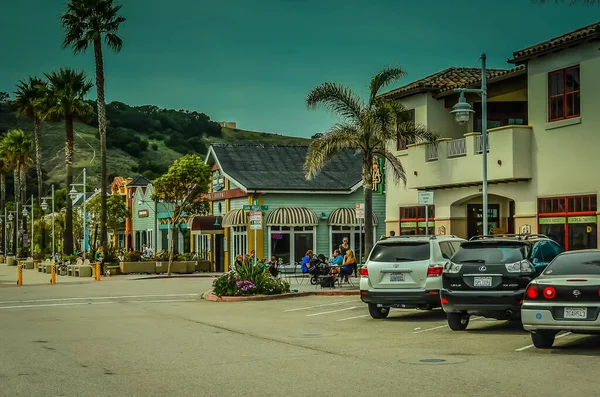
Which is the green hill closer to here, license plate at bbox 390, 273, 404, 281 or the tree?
the tree

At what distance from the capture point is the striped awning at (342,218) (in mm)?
52697

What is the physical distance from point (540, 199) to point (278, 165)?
89.5ft

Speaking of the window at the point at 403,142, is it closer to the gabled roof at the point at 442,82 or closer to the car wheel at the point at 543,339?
the gabled roof at the point at 442,82

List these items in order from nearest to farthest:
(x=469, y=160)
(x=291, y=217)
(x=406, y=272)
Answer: (x=406, y=272), (x=469, y=160), (x=291, y=217)

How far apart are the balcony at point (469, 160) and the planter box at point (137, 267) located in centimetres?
2118

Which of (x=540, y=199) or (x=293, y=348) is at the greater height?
(x=540, y=199)

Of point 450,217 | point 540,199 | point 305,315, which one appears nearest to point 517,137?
point 540,199

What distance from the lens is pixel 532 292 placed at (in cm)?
1377

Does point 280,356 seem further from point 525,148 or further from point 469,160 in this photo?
point 469,160

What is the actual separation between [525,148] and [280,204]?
77.8 feet

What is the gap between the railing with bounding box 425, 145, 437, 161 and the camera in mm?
34875

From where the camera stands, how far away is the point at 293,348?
15.2 metres

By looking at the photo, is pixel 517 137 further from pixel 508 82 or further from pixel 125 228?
pixel 125 228

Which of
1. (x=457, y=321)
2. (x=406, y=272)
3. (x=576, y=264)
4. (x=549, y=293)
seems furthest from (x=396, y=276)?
(x=549, y=293)
